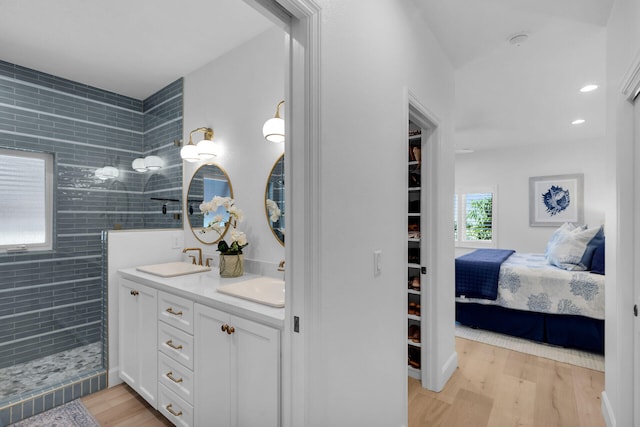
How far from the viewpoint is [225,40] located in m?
2.37

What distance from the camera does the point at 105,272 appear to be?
2.32 metres

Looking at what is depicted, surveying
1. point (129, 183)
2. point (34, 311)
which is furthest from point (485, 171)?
point (34, 311)

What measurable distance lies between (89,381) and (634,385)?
3.32 metres

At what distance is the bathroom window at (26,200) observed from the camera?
2.57 metres

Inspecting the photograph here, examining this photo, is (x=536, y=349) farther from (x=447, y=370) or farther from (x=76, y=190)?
(x=76, y=190)

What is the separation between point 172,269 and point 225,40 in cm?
178

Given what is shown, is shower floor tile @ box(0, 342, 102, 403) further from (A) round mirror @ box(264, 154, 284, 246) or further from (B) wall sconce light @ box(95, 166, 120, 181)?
(A) round mirror @ box(264, 154, 284, 246)

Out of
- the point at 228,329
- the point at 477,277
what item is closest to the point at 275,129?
the point at 228,329

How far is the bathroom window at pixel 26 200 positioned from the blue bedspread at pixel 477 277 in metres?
4.06

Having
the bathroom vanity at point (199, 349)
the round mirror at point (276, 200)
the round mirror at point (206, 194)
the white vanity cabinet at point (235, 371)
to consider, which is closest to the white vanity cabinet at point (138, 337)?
the bathroom vanity at point (199, 349)

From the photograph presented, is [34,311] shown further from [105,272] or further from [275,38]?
[275,38]

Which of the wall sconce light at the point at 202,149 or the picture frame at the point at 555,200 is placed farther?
the picture frame at the point at 555,200

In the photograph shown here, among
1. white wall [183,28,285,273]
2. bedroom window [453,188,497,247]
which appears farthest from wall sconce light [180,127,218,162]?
bedroom window [453,188,497,247]

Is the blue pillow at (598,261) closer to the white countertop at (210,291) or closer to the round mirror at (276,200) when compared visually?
the round mirror at (276,200)
